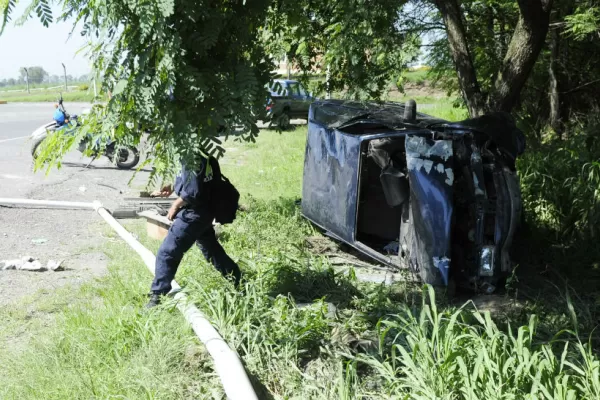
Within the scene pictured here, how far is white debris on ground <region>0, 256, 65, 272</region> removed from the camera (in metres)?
7.00

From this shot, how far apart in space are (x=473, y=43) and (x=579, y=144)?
9.59 feet

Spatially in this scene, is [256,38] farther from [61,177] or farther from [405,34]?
[61,177]

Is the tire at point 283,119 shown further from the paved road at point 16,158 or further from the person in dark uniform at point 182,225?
the paved road at point 16,158

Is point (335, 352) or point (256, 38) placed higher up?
point (256, 38)

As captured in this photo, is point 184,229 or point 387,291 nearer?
point 184,229

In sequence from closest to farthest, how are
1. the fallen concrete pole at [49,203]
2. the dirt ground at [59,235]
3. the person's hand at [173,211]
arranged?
the person's hand at [173,211], the dirt ground at [59,235], the fallen concrete pole at [49,203]

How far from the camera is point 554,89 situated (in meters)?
12.6

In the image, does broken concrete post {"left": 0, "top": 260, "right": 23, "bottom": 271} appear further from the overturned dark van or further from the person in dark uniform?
the overturned dark van

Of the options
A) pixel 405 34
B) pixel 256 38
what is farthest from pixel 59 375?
pixel 405 34

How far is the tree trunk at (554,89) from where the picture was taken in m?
12.2

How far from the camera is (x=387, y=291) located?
6273 mm

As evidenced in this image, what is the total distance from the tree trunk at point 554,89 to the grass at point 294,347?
7645 millimetres

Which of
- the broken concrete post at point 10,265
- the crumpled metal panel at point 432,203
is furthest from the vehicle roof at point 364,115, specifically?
the broken concrete post at point 10,265

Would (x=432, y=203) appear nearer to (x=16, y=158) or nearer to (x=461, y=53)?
(x=461, y=53)
